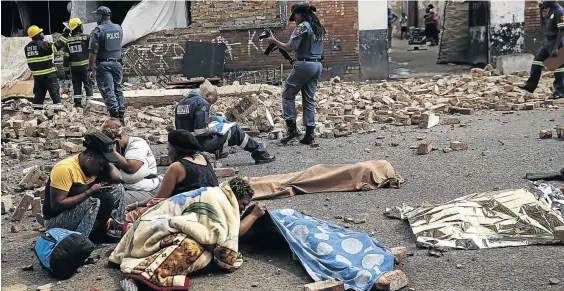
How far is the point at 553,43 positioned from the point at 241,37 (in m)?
7.69

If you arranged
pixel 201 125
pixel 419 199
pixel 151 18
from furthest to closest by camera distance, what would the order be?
pixel 151 18 → pixel 201 125 → pixel 419 199

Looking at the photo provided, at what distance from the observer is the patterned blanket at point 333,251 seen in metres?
4.96

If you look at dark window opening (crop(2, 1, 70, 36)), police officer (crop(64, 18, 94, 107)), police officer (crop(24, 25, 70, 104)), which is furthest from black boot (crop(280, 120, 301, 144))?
dark window opening (crop(2, 1, 70, 36))

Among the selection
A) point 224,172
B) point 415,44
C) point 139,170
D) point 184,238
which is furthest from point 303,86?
point 415,44

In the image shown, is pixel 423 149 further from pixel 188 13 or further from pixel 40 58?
pixel 188 13

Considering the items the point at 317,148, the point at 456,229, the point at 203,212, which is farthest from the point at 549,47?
the point at 203,212

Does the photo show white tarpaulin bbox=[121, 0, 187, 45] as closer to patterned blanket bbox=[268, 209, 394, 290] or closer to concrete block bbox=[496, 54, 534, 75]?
concrete block bbox=[496, 54, 534, 75]

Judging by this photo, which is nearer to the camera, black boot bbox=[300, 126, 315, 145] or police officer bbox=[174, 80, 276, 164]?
police officer bbox=[174, 80, 276, 164]

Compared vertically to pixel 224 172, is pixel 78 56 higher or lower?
higher

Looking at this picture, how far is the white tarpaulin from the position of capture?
60.2ft

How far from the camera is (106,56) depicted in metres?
12.2

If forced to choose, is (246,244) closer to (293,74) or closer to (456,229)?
(456,229)

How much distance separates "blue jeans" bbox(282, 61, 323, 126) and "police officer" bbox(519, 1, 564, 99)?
202 inches

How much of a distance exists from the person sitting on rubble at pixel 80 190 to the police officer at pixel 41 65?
30.6 ft
